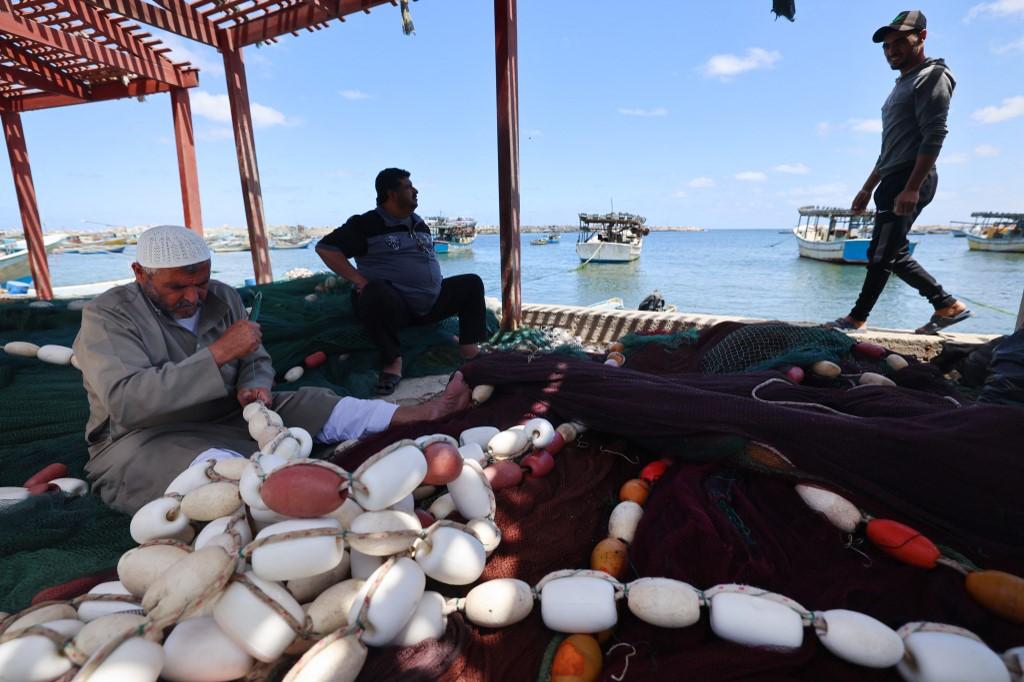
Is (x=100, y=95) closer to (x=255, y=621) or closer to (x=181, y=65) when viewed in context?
(x=181, y=65)

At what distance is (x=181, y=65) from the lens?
6.34 meters

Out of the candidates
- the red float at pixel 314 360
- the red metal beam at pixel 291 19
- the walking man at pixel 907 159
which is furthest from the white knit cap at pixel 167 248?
the walking man at pixel 907 159

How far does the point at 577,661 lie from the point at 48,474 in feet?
7.16

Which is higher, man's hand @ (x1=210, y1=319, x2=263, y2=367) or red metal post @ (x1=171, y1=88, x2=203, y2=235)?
red metal post @ (x1=171, y1=88, x2=203, y2=235)

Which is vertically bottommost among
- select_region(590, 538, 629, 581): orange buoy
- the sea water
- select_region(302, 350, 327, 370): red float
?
the sea water

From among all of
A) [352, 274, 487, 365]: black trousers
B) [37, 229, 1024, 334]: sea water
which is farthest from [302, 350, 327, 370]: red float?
[37, 229, 1024, 334]: sea water

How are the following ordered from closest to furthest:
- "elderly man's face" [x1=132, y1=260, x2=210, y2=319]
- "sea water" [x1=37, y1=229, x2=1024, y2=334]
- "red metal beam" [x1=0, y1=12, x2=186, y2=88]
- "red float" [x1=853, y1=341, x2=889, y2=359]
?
"elderly man's face" [x1=132, y1=260, x2=210, y2=319], "red float" [x1=853, y1=341, x2=889, y2=359], "red metal beam" [x1=0, y1=12, x2=186, y2=88], "sea water" [x1=37, y1=229, x2=1024, y2=334]

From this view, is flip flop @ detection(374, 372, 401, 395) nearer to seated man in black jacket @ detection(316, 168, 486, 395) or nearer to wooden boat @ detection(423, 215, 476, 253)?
seated man in black jacket @ detection(316, 168, 486, 395)

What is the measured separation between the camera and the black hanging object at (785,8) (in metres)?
3.10

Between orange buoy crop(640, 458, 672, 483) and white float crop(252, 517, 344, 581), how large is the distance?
998 mm

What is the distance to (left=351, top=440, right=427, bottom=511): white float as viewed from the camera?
3.53 ft

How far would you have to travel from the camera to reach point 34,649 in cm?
88

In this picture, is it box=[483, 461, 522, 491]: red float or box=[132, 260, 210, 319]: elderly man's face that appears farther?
box=[132, 260, 210, 319]: elderly man's face

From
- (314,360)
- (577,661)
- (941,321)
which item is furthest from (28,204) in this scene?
(941,321)
